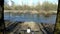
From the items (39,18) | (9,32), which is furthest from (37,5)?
(9,32)

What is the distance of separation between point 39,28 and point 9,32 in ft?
1.75

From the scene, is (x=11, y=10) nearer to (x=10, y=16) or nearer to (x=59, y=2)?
(x=10, y=16)

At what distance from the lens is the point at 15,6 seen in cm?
509

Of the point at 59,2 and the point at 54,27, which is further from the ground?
the point at 59,2

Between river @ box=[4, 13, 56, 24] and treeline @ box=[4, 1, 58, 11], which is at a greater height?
treeline @ box=[4, 1, 58, 11]

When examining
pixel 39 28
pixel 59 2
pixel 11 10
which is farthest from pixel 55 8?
pixel 11 10

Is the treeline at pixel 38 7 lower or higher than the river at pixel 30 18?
higher

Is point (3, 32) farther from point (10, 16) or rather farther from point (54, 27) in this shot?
point (54, 27)

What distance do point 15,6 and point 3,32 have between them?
0.51 metres

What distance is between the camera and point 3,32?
5.13 metres

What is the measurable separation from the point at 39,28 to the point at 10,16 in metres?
0.55

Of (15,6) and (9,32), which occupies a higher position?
(15,6)

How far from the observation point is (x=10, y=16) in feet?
16.7

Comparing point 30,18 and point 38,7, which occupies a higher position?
point 38,7
